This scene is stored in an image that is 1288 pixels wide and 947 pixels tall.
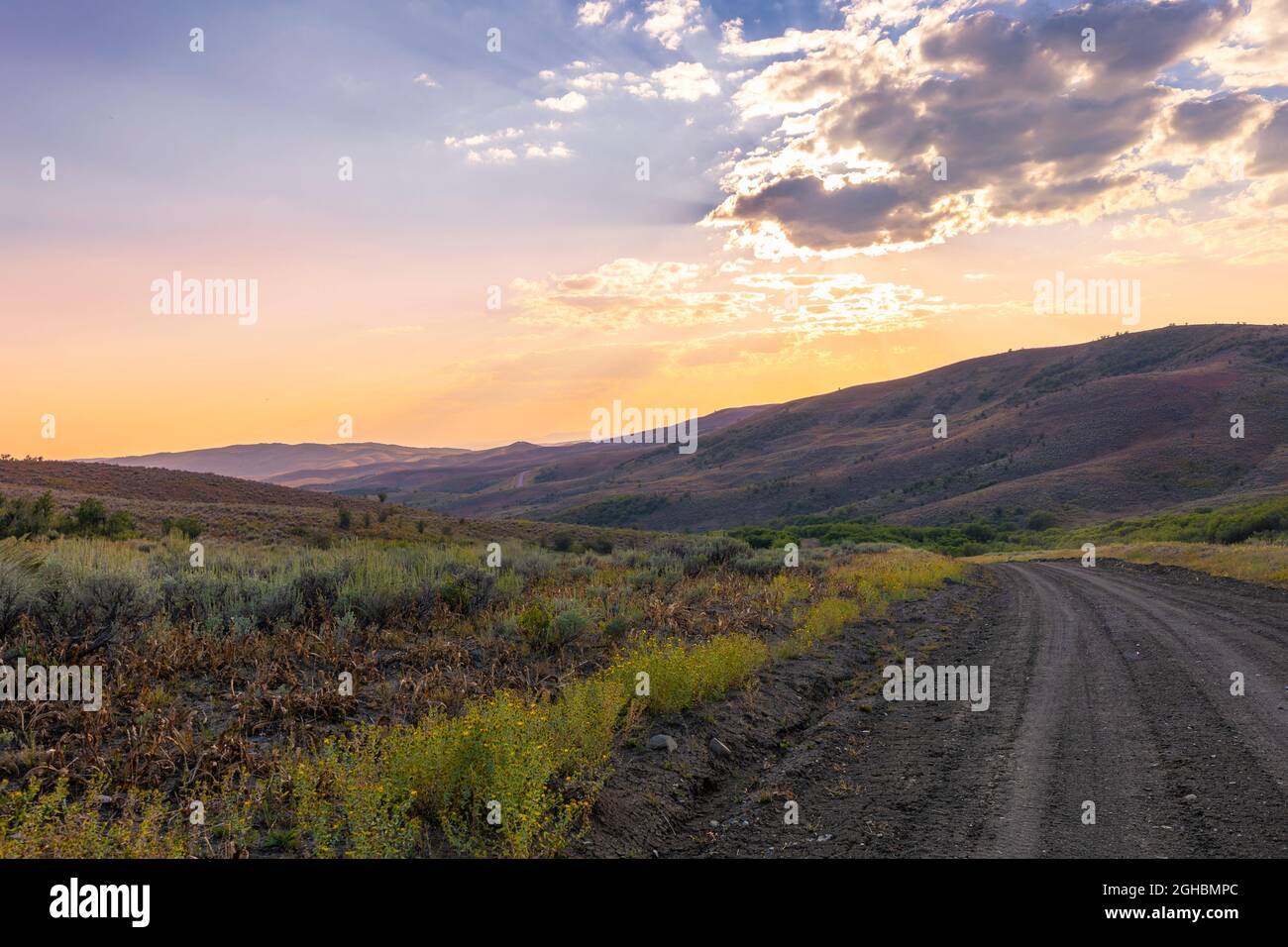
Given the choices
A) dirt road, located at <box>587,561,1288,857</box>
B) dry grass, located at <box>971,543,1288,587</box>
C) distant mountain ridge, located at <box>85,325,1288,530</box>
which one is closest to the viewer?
dirt road, located at <box>587,561,1288,857</box>

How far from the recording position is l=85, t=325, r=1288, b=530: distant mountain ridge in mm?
72188

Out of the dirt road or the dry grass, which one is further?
the dry grass

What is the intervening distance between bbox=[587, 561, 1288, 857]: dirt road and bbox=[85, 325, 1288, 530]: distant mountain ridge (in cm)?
5660

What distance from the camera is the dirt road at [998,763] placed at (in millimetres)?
5402

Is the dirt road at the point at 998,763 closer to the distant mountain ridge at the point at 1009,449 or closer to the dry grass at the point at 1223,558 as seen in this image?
the dry grass at the point at 1223,558

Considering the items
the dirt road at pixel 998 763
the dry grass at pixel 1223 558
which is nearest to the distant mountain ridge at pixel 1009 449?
the dry grass at pixel 1223 558

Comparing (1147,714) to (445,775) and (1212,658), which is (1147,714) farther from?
(445,775)

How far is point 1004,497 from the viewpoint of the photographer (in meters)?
74.6

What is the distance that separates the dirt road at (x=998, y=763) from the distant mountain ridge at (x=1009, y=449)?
56599 mm

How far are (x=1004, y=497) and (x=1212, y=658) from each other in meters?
69.1

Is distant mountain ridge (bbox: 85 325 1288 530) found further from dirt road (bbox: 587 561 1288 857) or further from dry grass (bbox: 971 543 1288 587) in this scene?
dirt road (bbox: 587 561 1288 857)

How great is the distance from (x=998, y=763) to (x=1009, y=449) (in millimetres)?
94197

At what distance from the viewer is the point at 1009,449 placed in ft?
301

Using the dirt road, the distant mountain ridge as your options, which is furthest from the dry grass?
the distant mountain ridge
